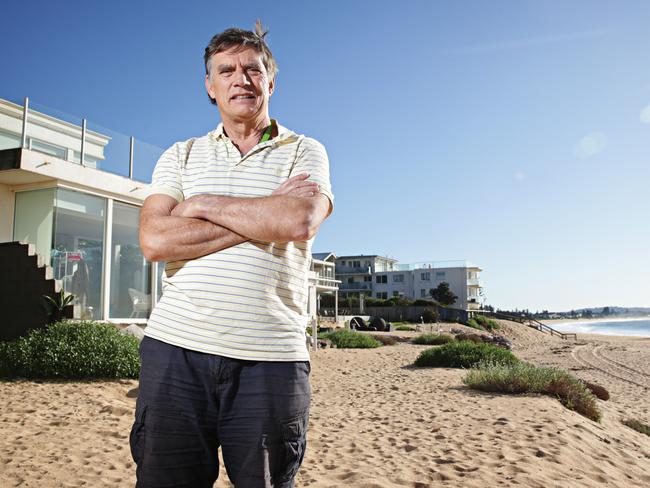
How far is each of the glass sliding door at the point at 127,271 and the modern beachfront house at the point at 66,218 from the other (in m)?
0.03

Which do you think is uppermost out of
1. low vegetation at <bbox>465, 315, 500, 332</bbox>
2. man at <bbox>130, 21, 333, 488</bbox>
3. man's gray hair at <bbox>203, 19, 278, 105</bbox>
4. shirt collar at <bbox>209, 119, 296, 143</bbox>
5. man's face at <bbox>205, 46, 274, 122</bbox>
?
man's gray hair at <bbox>203, 19, 278, 105</bbox>

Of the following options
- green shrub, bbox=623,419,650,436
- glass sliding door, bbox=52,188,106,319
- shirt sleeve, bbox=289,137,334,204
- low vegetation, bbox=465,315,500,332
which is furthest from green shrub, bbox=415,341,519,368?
low vegetation, bbox=465,315,500,332

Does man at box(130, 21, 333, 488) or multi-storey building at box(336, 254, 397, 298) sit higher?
multi-storey building at box(336, 254, 397, 298)

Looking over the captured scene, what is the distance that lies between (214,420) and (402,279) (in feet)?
219

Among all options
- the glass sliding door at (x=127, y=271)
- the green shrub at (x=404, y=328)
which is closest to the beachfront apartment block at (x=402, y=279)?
the green shrub at (x=404, y=328)

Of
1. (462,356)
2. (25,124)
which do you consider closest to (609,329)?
(462,356)

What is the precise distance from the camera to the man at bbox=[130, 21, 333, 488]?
1.66 metres

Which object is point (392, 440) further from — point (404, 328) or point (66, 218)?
point (404, 328)

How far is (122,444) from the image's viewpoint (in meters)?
5.37

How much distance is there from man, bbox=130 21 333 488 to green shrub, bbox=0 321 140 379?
7.46m

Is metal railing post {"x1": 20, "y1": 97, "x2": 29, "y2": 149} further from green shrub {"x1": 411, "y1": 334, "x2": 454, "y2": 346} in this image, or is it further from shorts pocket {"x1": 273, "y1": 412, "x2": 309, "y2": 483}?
green shrub {"x1": 411, "y1": 334, "x2": 454, "y2": 346}

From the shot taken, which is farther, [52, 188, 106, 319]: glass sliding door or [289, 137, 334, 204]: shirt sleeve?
[52, 188, 106, 319]: glass sliding door

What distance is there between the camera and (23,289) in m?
10.5

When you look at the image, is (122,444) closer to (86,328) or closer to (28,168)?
(86,328)
